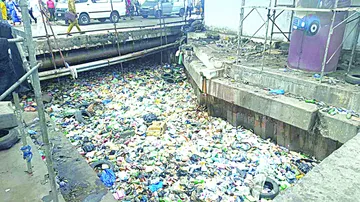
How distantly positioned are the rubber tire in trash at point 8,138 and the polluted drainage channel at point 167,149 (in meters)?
1.29

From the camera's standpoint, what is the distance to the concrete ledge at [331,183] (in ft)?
6.45

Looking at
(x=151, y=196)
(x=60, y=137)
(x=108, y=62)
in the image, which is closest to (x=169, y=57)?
(x=108, y=62)

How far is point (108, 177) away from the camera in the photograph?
380 cm

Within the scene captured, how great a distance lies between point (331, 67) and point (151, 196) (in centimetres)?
430

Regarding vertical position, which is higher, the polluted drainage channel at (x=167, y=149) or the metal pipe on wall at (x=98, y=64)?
the metal pipe on wall at (x=98, y=64)

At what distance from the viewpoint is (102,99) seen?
7.16 metres

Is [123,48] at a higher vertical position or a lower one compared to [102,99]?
higher

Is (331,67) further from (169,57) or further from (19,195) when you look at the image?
(169,57)

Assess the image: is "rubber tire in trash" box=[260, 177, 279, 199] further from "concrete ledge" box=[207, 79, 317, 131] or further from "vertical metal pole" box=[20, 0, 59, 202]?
"vertical metal pole" box=[20, 0, 59, 202]

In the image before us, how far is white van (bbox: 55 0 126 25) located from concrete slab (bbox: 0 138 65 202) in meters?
9.96

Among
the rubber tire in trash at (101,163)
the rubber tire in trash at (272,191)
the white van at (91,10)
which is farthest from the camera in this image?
the white van at (91,10)

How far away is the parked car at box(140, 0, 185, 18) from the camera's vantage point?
14.9 metres

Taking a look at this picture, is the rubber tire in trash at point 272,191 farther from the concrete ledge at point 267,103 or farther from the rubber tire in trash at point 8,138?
the rubber tire in trash at point 8,138

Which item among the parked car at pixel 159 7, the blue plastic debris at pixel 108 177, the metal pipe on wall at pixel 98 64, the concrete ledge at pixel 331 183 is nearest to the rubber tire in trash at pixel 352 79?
the concrete ledge at pixel 331 183
